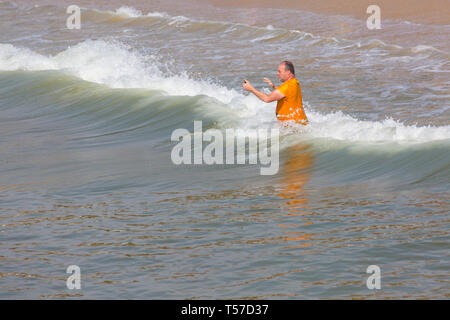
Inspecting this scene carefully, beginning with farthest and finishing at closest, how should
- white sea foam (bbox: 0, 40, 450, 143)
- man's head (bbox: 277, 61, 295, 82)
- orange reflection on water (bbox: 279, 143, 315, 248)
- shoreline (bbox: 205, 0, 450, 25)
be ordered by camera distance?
shoreline (bbox: 205, 0, 450, 25) → white sea foam (bbox: 0, 40, 450, 143) → man's head (bbox: 277, 61, 295, 82) → orange reflection on water (bbox: 279, 143, 315, 248)

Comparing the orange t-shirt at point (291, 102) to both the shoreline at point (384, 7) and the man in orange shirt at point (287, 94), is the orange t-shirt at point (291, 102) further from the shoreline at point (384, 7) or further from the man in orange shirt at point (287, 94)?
the shoreline at point (384, 7)

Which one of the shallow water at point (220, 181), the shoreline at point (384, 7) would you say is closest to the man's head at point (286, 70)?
the shallow water at point (220, 181)

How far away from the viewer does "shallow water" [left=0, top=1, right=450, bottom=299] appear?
262 inches

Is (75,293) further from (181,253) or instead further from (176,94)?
(176,94)

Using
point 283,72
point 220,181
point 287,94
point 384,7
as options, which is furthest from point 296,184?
point 384,7

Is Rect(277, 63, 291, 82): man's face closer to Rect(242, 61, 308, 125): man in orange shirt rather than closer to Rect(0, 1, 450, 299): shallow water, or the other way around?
Rect(242, 61, 308, 125): man in orange shirt

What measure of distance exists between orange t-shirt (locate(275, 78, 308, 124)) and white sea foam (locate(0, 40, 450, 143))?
1.26ft

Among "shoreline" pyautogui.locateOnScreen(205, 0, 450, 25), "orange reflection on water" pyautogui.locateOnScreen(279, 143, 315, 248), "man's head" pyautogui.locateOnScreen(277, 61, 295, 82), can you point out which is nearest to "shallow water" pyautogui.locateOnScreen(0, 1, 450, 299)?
"orange reflection on water" pyautogui.locateOnScreen(279, 143, 315, 248)

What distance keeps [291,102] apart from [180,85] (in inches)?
235

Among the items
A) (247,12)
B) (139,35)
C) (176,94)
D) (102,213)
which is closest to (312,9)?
(247,12)

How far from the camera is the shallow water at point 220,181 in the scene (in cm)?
666

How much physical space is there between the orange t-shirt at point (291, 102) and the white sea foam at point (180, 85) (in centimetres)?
38

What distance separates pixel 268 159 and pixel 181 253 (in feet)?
12.4

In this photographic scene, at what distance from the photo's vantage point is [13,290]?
6.55 metres
